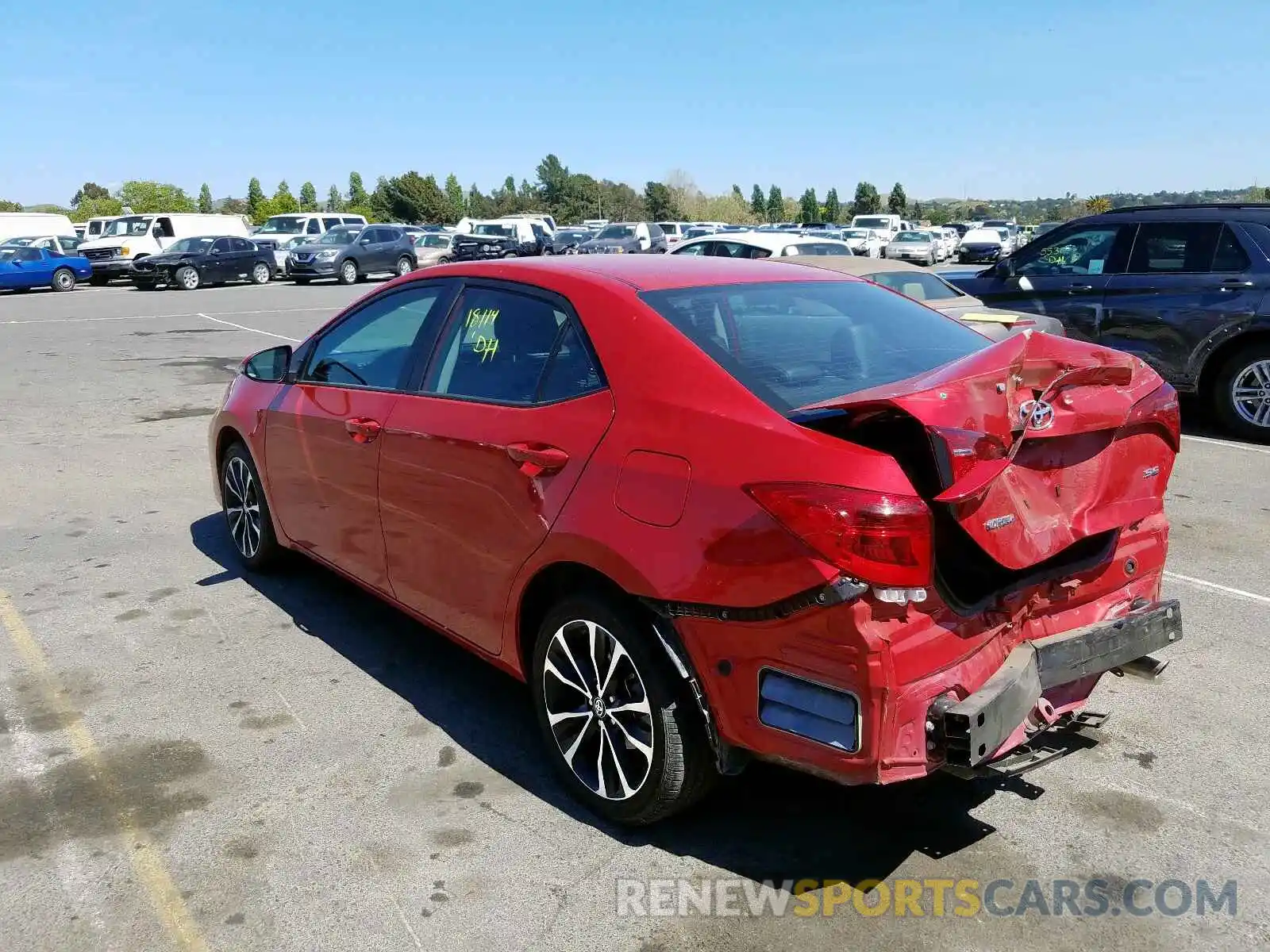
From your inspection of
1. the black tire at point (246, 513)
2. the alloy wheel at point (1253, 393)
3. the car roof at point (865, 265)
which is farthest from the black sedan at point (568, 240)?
the black tire at point (246, 513)

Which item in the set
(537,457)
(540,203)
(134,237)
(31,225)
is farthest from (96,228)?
(540,203)

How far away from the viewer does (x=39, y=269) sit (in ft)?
96.7

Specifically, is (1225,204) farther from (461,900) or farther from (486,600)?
(461,900)

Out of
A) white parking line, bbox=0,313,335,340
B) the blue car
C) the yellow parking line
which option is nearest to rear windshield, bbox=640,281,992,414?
the yellow parking line

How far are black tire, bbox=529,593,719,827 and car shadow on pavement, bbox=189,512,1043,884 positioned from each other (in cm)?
13

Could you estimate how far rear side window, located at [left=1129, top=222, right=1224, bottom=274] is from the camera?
8.99 m

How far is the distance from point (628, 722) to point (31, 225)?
4043 centimetres

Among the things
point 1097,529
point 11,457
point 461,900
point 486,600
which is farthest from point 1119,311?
point 11,457

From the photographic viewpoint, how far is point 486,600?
3.67 meters

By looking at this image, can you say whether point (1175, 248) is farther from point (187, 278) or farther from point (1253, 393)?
point (187, 278)

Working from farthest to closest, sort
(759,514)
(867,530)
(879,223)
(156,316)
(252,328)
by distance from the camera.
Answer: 1. (879,223)
2. (156,316)
3. (252,328)
4. (759,514)
5. (867,530)

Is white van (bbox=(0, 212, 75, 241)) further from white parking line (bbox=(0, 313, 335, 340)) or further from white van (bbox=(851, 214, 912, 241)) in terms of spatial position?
white van (bbox=(851, 214, 912, 241))

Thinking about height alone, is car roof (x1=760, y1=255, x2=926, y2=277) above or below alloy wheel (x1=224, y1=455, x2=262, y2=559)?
above

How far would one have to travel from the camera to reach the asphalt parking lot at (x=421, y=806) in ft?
9.34
